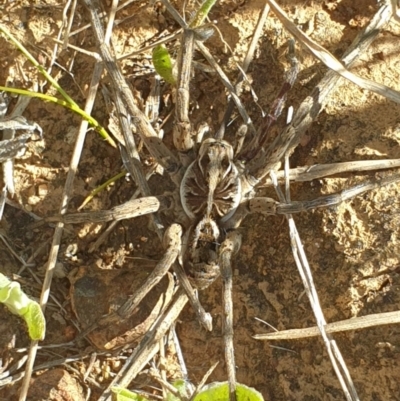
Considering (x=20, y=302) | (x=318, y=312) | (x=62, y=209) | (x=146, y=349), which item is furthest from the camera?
(x=62, y=209)

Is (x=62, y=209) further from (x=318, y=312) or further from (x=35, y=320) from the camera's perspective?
(x=318, y=312)

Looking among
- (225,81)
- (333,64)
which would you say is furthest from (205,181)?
(333,64)

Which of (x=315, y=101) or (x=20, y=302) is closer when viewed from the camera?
(x=20, y=302)

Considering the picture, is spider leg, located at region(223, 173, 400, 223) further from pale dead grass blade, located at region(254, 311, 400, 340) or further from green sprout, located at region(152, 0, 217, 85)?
green sprout, located at region(152, 0, 217, 85)

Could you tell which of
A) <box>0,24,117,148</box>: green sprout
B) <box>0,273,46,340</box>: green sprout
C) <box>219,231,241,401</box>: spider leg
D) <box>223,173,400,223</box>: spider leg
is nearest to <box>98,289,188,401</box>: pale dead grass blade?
<box>219,231,241,401</box>: spider leg

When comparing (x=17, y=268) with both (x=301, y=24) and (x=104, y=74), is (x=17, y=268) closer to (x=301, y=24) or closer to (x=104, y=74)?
(x=104, y=74)

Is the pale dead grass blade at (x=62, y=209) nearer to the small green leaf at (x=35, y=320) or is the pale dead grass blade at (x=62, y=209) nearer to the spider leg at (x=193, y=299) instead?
the small green leaf at (x=35, y=320)

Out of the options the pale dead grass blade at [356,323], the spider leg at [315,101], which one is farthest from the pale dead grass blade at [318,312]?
the spider leg at [315,101]

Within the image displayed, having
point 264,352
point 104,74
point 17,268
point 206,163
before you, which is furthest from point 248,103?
point 17,268
